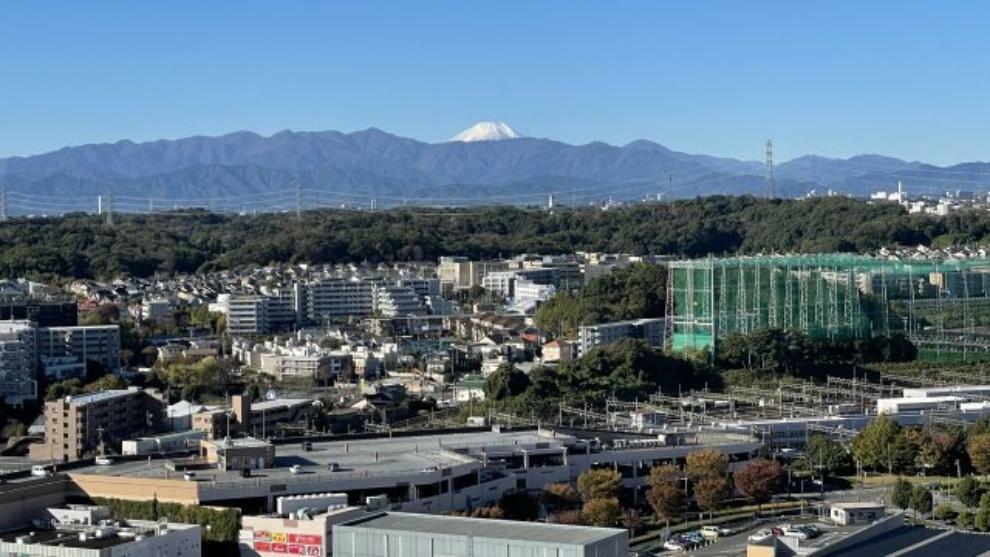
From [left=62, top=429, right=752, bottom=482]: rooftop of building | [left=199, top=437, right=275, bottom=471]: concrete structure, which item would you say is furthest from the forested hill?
[left=199, top=437, right=275, bottom=471]: concrete structure

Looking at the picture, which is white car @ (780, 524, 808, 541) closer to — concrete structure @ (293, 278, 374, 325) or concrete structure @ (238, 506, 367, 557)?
concrete structure @ (238, 506, 367, 557)

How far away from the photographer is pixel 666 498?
38.2 feet

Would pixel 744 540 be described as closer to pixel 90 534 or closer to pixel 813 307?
pixel 90 534

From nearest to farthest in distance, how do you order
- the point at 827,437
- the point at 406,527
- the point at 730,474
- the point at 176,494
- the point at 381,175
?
the point at 406,527, the point at 176,494, the point at 730,474, the point at 827,437, the point at 381,175

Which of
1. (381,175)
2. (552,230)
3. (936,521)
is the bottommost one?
(936,521)

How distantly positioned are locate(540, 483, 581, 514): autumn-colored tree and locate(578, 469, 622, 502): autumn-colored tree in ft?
0.27

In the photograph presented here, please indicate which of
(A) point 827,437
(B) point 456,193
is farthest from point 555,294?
(B) point 456,193

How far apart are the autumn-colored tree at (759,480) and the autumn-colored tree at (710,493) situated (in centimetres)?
23

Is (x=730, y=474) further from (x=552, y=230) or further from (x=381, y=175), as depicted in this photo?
(x=381, y=175)

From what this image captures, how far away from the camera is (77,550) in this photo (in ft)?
27.7

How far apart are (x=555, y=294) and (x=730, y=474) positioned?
13217 mm

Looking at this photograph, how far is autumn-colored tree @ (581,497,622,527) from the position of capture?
36.0ft

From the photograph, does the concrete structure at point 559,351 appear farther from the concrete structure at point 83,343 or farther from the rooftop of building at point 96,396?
the rooftop of building at point 96,396

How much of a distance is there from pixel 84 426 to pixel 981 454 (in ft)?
24.8
